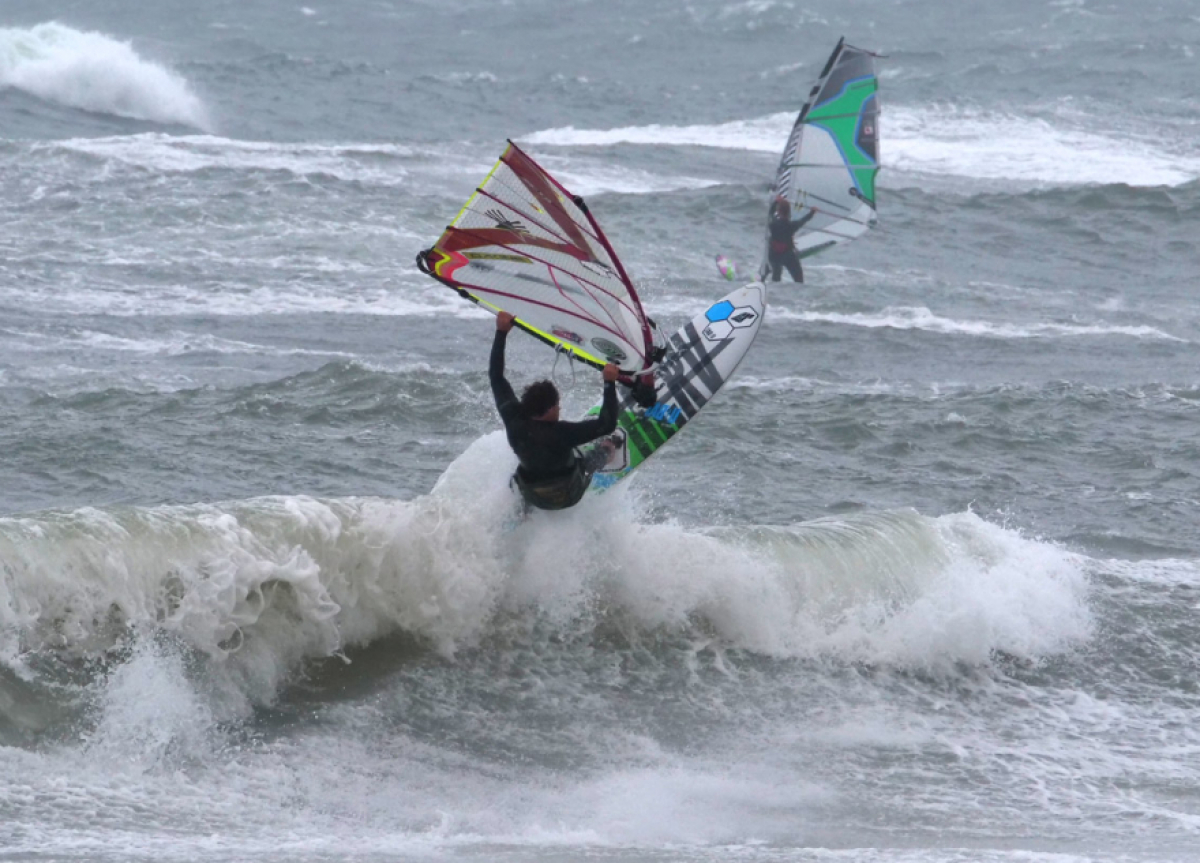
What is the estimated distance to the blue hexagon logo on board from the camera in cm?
1088

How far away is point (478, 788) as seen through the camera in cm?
766

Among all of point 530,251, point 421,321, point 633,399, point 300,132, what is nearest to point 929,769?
point 633,399

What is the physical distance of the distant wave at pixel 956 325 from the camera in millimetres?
18766

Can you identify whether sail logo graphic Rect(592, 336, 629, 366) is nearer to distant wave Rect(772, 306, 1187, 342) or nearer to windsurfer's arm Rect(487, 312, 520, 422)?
windsurfer's arm Rect(487, 312, 520, 422)

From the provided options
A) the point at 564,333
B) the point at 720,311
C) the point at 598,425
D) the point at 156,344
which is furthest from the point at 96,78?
the point at 598,425

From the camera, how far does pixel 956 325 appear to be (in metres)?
19.1

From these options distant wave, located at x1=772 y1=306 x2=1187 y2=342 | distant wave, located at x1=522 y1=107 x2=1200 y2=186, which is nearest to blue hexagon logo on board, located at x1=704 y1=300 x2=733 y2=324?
distant wave, located at x1=772 y1=306 x2=1187 y2=342

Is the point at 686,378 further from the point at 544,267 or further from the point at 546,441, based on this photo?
the point at 546,441

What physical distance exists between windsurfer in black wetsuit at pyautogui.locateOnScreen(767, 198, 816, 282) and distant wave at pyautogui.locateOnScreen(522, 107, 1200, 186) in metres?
13.6

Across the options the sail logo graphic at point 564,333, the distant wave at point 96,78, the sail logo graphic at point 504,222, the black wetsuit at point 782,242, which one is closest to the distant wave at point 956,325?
the black wetsuit at point 782,242

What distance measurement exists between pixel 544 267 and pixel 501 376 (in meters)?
1.44

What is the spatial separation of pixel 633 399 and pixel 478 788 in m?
3.05

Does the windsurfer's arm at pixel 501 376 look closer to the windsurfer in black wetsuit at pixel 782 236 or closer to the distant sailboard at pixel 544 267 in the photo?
the distant sailboard at pixel 544 267

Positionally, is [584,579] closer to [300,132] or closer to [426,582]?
[426,582]
